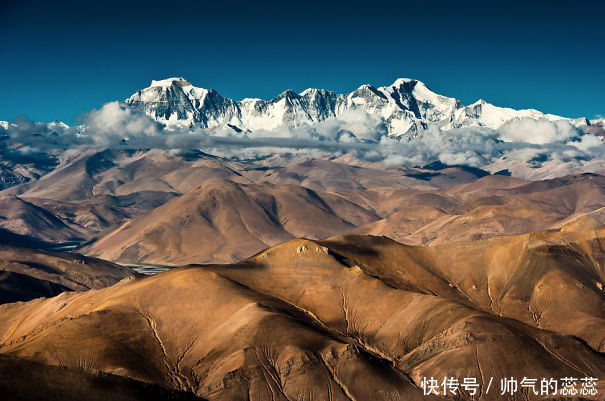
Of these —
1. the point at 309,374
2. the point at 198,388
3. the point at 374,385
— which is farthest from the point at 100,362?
the point at 374,385

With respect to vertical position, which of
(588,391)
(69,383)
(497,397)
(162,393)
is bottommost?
(497,397)

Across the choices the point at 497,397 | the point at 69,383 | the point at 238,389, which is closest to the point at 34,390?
the point at 69,383

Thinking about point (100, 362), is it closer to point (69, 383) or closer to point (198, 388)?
point (198, 388)

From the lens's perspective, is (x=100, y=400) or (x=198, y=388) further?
(x=198, y=388)

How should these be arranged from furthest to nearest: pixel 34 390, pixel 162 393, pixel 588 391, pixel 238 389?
pixel 238 389
pixel 588 391
pixel 162 393
pixel 34 390

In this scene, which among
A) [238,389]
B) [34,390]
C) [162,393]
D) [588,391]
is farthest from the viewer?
[238,389]

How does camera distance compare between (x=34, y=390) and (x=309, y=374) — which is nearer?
(x=34, y=390)

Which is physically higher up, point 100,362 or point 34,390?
point 34,390

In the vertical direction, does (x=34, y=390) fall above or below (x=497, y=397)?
above

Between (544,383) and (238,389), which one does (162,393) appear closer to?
(238,389)
